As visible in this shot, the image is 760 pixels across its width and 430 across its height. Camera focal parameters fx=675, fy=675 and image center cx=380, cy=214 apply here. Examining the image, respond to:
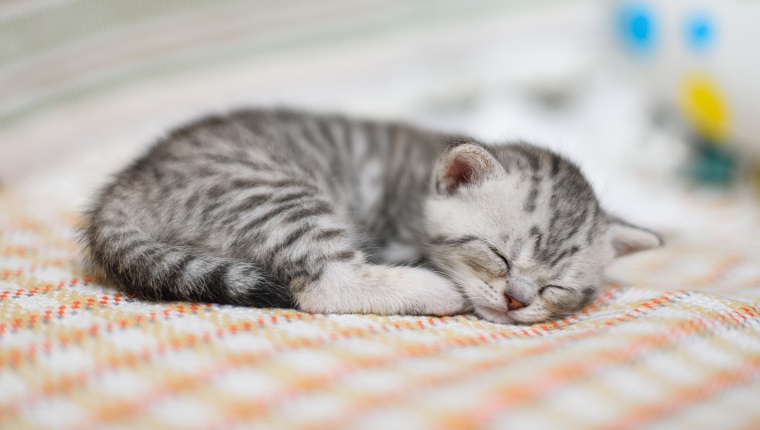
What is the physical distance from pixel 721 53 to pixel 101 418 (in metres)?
2.16

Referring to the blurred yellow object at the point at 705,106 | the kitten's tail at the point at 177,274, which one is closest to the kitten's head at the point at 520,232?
the kitten's tail at the point at 177,274

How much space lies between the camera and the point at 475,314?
1.40 meters

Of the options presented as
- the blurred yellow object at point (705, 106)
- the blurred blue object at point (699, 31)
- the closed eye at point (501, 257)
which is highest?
the blurred blue object at point (699, 31)

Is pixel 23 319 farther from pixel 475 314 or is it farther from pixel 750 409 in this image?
pixel 750 409

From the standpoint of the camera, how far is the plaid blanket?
0.96 metres

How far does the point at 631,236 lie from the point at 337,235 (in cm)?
67

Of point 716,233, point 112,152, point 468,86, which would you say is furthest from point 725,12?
point 112,152

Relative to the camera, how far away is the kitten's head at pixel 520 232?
1.37 meters

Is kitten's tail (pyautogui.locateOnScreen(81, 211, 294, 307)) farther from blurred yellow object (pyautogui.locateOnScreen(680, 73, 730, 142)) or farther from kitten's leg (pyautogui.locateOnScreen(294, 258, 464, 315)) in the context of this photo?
blurred yellow object (pyautogui.locateOnScreen(680, 73, 730, 142))

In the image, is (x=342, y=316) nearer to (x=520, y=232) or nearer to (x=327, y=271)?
(x=327, y=271)

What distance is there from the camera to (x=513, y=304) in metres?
1.35

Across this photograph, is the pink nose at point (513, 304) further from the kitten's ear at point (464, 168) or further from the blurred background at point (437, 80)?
the blurred background at point (437, 80)

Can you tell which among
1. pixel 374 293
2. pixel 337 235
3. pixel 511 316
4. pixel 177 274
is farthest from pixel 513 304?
pixel 177 274

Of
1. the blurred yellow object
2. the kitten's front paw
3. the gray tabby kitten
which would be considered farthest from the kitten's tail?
the blurred yellow object
